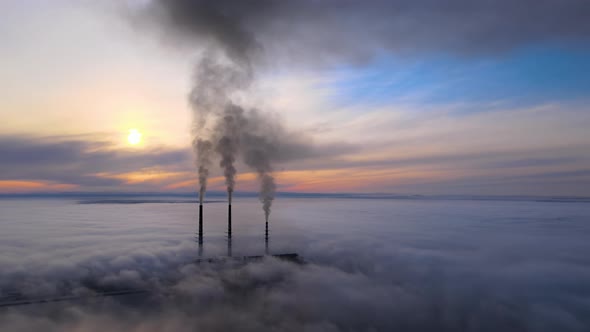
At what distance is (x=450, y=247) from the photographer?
80.9m

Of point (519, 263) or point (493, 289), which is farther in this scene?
point (519, 263)

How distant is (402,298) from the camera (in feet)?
149

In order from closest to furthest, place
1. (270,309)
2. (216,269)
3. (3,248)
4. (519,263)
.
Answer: (270,309)
(216,269)
(519,263)
(3,248)

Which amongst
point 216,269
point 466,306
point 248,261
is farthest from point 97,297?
point 466,306

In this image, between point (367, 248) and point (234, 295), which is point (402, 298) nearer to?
point (234, 295)

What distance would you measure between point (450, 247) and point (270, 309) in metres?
58.6

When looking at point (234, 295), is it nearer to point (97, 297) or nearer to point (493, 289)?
point (97, 297)

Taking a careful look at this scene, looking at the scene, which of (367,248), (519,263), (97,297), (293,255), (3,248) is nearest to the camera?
(97,297)

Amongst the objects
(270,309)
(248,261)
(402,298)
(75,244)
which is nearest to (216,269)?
(248,261)

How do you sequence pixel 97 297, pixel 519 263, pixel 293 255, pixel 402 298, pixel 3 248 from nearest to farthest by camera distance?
pixel 97 297 → pixel 402 298 → pixel 293 255 → pixel 519 263 → pixel 3 248

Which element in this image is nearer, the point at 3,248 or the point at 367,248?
the point at 3,248

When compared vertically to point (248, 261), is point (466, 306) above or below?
below

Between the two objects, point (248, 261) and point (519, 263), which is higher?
point (248, 261)

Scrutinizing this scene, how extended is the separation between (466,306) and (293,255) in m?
28.8
